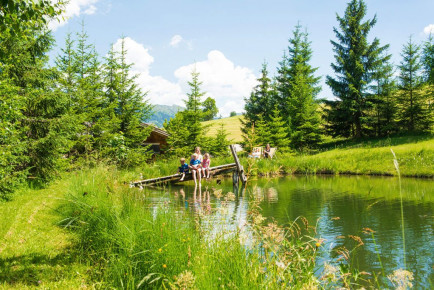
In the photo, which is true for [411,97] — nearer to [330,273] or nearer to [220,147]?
[220,147]

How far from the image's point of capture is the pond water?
5.47 meters

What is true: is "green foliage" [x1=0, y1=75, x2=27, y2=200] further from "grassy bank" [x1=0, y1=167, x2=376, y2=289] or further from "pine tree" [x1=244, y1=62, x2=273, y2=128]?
"pine tree" [x1=244, y1=62, x2=273, y2=128]

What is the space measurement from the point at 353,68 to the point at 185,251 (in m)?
31.4

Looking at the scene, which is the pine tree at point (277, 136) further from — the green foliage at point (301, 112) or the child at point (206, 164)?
the child at point (206, 164)

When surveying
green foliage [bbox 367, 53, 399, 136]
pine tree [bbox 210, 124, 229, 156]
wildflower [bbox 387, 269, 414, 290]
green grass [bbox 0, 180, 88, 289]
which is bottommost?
green grass [bbox 0, 180, 88, 289]

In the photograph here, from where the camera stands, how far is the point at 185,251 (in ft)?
12.6

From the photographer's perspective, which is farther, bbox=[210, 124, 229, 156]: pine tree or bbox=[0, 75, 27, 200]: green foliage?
bbox=[210, 124, 229, 156]: pine tree

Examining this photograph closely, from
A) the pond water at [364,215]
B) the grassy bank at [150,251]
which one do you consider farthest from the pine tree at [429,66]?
the grassy bank at [150,251]

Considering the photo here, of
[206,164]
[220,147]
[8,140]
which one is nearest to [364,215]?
[8,140]

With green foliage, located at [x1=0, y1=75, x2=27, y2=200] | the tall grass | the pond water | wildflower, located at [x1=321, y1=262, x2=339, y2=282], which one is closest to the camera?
wildflower, located at [x1=321, y1=262, x2=339, y2=282]

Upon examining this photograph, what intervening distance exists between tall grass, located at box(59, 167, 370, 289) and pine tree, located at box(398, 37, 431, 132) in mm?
29379

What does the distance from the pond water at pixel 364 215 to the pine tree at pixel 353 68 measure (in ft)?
50.6

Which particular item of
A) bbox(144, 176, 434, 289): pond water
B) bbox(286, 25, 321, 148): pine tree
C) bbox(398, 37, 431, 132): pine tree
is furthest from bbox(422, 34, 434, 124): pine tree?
bbox(144, 176, 434, 289): pond water

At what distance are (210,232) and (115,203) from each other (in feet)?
7.03
